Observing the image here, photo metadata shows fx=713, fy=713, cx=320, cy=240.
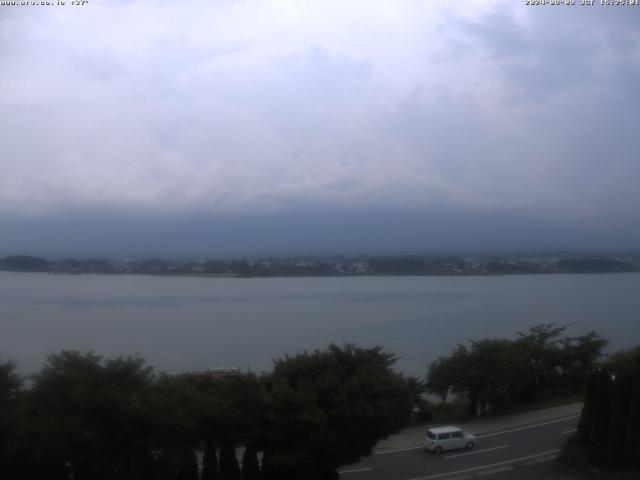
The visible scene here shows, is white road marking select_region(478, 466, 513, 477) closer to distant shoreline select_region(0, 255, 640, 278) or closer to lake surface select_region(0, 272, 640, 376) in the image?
lake surface select_region(0, 272, 640, 376)

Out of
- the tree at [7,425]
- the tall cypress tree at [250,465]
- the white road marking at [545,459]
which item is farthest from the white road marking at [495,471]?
the tree at [7,425]

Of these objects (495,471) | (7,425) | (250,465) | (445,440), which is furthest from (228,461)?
(445,440)

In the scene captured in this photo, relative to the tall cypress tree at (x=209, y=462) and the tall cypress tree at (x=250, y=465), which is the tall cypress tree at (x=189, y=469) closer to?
the tall cypress tree at (x=209, y=462)

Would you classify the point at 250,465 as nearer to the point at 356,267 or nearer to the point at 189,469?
the point at 189,469

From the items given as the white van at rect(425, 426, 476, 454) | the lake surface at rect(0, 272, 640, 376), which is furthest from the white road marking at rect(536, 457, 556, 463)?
the lake surface at rect(0, 272, 640, 376)

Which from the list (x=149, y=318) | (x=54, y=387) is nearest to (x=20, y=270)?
(x=149, y=318)

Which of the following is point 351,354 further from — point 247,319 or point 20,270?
point 20,270
